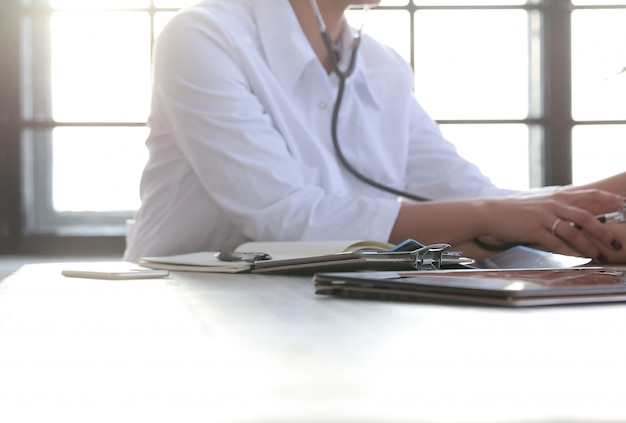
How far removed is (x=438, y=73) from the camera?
2.56 m

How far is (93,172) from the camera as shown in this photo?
8.05ft

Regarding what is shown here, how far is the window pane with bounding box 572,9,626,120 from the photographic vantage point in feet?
8.35

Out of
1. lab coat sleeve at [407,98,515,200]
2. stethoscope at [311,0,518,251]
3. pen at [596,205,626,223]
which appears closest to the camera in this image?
pen at [596,205,626,223]

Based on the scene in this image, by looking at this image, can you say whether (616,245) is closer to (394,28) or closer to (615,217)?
(615,217)

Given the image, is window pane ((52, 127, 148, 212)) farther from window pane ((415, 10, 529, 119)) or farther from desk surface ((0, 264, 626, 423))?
desk surface ((0, 264, 626, 423))

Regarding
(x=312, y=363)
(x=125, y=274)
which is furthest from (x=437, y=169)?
(x=312, y=363)

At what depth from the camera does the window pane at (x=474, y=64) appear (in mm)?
2561

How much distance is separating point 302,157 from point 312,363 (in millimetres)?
1167

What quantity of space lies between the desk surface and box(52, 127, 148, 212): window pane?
1956 millimetres

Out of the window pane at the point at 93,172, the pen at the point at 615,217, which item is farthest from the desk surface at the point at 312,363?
the window pane at the point at 93,172

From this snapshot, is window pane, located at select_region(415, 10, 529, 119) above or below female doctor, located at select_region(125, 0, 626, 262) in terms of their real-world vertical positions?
above

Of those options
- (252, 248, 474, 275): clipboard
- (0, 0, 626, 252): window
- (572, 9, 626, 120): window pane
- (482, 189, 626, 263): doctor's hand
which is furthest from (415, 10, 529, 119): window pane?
(252, 248, 474, 275): clipboard

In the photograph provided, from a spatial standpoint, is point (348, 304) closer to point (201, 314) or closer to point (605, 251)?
point (201, 314)

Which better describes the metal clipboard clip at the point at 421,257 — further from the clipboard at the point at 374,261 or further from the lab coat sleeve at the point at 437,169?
the lab coat sleeve at the point at 437,169
